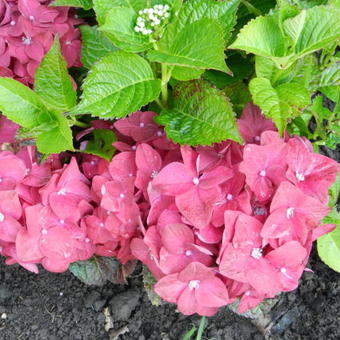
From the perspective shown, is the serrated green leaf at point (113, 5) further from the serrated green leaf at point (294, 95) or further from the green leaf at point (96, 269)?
the green leaf at point (96, 269)

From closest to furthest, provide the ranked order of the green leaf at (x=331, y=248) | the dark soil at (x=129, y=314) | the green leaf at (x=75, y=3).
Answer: the green leaf at (x=75, y=3), the green leaf at (x=331, y=248), the dark soil at (x=129, y=314)

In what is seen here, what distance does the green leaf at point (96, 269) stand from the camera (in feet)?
4.61

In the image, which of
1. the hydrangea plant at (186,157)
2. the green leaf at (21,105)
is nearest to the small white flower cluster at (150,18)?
the hydrangea plant at (186,157)

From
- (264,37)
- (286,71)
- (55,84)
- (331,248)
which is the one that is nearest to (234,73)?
(286,71)

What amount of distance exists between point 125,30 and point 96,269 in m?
0.67

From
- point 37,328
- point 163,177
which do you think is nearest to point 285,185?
point 163,177

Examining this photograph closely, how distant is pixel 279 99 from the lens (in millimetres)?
1021

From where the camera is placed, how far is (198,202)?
40.3 inches

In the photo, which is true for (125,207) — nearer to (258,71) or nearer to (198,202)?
(198,202)

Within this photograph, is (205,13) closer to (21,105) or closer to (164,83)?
(164,83)

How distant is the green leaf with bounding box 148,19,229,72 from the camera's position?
3.04 feet

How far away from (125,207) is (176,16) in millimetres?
387

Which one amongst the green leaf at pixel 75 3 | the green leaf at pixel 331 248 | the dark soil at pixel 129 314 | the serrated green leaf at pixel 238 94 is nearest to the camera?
the green leaf at pixel 75 3

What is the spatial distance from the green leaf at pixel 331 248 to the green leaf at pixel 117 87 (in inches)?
25.1
